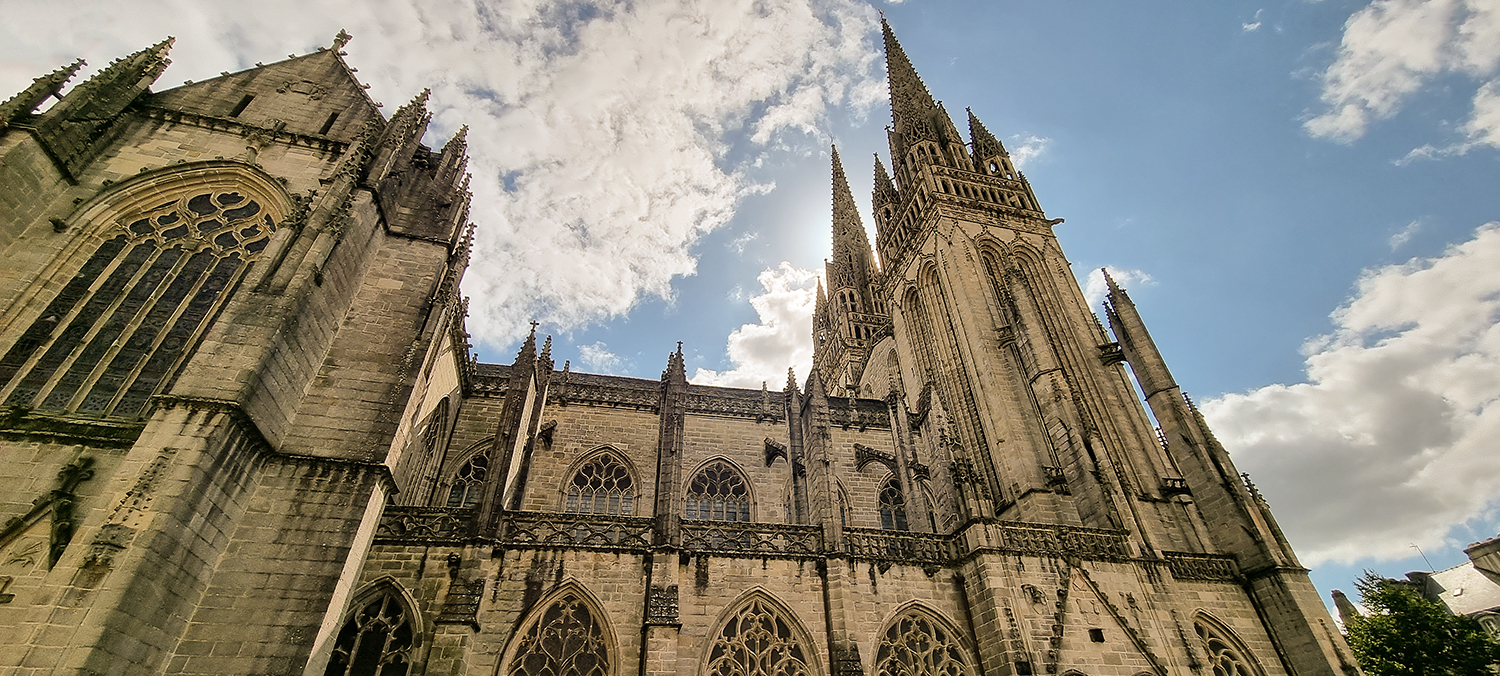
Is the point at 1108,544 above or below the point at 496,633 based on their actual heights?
above

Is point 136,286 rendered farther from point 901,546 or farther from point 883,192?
point 883,192

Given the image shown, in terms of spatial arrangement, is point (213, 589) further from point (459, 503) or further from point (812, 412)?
point (812, 412)

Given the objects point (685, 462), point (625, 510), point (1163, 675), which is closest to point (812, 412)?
point (685, 462)

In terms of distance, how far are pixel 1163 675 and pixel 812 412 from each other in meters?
8.56

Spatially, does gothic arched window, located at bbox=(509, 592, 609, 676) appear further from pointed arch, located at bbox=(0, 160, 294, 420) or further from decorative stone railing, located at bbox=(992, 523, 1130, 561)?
decorative stone railing, located at bbox=(992, 523, 1130, 561)

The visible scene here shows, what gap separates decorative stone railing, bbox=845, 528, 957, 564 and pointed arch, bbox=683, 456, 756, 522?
4.79m

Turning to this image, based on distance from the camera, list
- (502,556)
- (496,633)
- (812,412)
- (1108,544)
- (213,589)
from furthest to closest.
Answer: (812,412) < (1108,544) < (502,556) < (496,633) < (213,589)

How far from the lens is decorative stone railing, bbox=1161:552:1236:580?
552 inches

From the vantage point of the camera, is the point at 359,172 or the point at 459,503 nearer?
the point at 359,172

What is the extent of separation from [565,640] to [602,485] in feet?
20.7

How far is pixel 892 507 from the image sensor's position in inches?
701

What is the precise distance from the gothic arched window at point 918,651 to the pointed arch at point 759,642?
55.0 inches

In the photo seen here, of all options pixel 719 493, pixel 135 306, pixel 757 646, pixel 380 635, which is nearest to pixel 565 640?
pixel 380 635

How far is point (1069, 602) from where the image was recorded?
1210 cm
